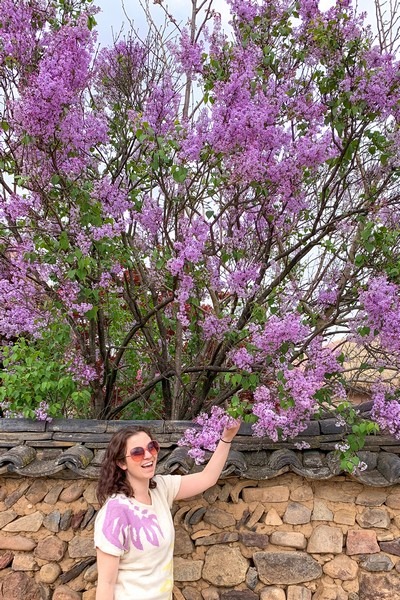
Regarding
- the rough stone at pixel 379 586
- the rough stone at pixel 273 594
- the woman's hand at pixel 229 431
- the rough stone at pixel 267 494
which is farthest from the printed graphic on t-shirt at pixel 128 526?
the rough stone at pixel 379 586

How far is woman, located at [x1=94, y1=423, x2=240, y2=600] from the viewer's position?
2240mm

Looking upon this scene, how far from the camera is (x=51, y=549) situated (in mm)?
3209

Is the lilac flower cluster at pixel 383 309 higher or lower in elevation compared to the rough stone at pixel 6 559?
higher

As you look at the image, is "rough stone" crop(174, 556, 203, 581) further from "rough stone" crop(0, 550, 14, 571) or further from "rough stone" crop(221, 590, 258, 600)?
"rough stone" crop(0, 550, 14, 571)

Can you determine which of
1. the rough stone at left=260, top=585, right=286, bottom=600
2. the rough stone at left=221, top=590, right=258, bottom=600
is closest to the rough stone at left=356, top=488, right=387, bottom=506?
the rough stone at left=260, top=585, right=286, bottom=600

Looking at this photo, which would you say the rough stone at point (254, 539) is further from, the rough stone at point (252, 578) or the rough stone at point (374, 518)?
the rough stone at point (374, 518)

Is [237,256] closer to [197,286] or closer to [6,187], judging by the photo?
[197,286]

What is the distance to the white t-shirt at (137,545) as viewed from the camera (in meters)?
2.26

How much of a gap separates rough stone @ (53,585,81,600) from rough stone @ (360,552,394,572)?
→ 1.61 m

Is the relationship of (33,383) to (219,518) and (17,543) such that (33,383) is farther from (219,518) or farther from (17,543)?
(219,518)

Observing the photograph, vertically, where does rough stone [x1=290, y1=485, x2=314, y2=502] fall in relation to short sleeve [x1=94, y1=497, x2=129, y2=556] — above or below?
above

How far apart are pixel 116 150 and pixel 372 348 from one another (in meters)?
2.33

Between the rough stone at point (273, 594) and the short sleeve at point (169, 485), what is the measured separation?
3.02 ft

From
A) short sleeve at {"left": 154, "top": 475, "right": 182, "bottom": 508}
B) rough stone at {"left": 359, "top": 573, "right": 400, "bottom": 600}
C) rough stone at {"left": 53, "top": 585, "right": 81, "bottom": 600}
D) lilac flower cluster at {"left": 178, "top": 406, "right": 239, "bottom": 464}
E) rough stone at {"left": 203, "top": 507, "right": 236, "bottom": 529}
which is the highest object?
lilac flower cluster at {"left": 178, "top": 406, "right": 239, "bottom": 464}
